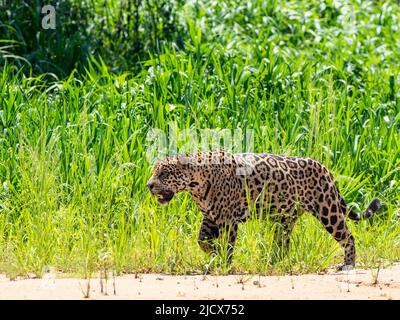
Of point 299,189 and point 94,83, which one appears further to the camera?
point 94,83

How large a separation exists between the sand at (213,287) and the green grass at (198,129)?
230 millimetres

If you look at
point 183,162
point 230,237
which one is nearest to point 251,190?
point 230,237

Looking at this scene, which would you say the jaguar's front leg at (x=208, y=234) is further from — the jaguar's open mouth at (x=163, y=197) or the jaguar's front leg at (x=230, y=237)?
the jaguar's open mouth at (x=163, y=197)

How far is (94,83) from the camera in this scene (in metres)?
9.30

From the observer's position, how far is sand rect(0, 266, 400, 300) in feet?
18.3

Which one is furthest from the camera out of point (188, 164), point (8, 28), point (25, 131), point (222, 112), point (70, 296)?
point (8, 28)

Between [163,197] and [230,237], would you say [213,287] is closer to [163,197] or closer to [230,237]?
[230,237]

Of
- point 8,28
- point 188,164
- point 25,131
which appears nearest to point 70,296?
point 188,164

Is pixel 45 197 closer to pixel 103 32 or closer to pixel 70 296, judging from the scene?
pixel 70 296

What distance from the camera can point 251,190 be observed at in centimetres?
670

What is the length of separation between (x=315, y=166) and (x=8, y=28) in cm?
511

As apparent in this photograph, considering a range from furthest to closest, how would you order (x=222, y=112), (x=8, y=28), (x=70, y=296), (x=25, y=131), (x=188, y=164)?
(x=8, y=28), (x=222, y=112), (x=25, y=131), (x=188, y=164), (x=70, y=296)

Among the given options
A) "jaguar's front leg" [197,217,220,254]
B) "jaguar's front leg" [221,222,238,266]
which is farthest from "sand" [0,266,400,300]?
"jaguar's front leg" [197,217,220,254]

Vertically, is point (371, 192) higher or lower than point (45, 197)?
lower
